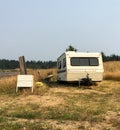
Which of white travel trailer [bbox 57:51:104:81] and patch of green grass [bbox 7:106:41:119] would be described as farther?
white travel trailer [bbox 57:51:104:81]

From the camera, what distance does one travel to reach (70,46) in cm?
5038

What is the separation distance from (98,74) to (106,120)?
11017 millimetres

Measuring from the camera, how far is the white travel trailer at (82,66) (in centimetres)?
2122

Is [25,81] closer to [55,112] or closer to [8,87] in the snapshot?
[8,87]

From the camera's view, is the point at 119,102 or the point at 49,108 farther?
the point at 119,102

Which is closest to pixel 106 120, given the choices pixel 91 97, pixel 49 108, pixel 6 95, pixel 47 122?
pixel 47 122

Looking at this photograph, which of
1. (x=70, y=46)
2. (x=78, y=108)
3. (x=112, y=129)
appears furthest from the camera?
(x=70, y=46)

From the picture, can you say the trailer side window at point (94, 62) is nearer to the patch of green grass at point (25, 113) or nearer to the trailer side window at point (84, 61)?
the trailer side window at point (84, 61)

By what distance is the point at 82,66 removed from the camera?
70.3 ft

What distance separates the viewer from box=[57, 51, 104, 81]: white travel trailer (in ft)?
69.6

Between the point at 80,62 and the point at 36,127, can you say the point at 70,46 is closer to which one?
the point at 80,62

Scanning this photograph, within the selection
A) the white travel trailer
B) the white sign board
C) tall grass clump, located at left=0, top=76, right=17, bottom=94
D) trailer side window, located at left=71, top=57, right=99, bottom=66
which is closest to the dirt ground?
the white sign board

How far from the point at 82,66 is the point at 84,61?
1.38 ft

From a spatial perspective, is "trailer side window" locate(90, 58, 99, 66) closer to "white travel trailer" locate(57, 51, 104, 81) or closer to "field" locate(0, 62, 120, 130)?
"white travel trailer" locate(57, 51, 104, 81)
